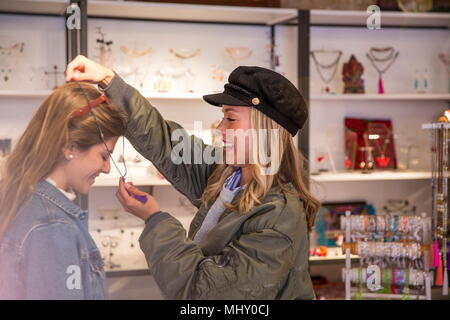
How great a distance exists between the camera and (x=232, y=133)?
117cm

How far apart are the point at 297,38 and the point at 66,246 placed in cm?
127

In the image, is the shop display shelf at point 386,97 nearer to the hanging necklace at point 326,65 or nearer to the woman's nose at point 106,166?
the hanging necklace at point 326,65

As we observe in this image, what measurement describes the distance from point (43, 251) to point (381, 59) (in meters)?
1.34

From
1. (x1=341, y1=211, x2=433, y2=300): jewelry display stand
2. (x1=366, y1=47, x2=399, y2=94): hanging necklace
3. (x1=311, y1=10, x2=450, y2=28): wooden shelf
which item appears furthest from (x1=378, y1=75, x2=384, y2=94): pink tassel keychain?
(x1=341, y1=211, x2=433, y2=300): jewelry display stand

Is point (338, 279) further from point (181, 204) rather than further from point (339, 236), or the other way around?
point (181, 204)

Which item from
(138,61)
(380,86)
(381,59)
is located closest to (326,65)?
(380,86)

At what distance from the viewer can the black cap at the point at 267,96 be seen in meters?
1.15

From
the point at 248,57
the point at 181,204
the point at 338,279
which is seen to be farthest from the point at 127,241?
the point at 338,279

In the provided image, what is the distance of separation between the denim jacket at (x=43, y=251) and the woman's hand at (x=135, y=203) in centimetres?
9

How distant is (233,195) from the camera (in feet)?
3.89

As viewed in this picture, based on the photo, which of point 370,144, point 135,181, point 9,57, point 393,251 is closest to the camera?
point 135,181

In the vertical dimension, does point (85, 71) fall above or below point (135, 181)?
above

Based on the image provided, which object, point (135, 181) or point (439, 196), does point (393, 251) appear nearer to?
point (439, 196)

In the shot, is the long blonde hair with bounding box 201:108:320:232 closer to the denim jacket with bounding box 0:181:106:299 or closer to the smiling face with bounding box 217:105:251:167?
the smiling face with bounding box 217:105:251:167
